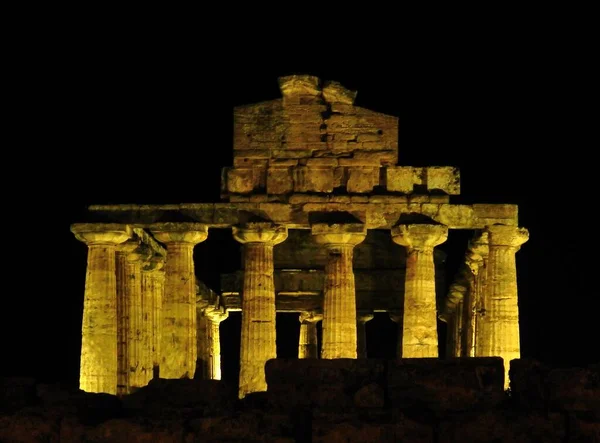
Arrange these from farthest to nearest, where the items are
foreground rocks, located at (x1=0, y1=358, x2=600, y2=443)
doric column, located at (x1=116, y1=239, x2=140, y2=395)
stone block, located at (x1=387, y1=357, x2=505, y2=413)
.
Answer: doric column, located at (x1=116, y1=239, x2=140, y2=395) → stone block, located at (x1=387, y1=357, x2=505, y2=413) → foreground rocks, located at (x1=0, y1=358, x2=600, y2=443)

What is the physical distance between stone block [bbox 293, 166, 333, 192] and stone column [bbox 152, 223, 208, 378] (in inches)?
146

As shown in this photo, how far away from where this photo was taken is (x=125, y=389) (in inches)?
2163

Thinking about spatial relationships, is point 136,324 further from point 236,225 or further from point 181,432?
point 181,432

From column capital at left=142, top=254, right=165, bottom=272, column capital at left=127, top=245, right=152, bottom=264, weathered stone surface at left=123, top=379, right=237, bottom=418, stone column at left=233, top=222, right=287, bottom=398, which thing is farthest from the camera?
column capital at left=142, top=254, right=165, bottom=272

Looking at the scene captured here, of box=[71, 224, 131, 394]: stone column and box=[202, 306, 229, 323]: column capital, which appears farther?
box=[202, 306, 229, 323]: column capital

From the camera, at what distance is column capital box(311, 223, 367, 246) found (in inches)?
2056

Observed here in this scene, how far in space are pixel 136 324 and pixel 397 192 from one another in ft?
37.5

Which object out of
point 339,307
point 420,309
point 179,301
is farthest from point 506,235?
point 179,301

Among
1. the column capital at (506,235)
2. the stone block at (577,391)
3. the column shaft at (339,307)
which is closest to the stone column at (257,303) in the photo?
the column shaft at (339,307)

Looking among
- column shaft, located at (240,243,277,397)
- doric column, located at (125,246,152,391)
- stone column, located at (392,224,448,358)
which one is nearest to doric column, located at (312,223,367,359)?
stone column, located at (392,224,448,358)

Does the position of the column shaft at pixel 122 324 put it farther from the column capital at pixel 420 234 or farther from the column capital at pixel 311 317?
the column capital at pixel 311 317

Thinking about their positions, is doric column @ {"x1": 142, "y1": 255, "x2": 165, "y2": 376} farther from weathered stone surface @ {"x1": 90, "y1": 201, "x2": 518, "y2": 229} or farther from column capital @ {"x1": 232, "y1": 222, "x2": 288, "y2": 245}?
column capital @ {"x1": 232, "y1": 222, "x2": 288, "y2": 245}

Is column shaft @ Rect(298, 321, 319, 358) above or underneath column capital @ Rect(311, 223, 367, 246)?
underneath

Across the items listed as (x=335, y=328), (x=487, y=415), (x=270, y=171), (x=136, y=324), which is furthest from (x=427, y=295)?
(x=487, y=415)
